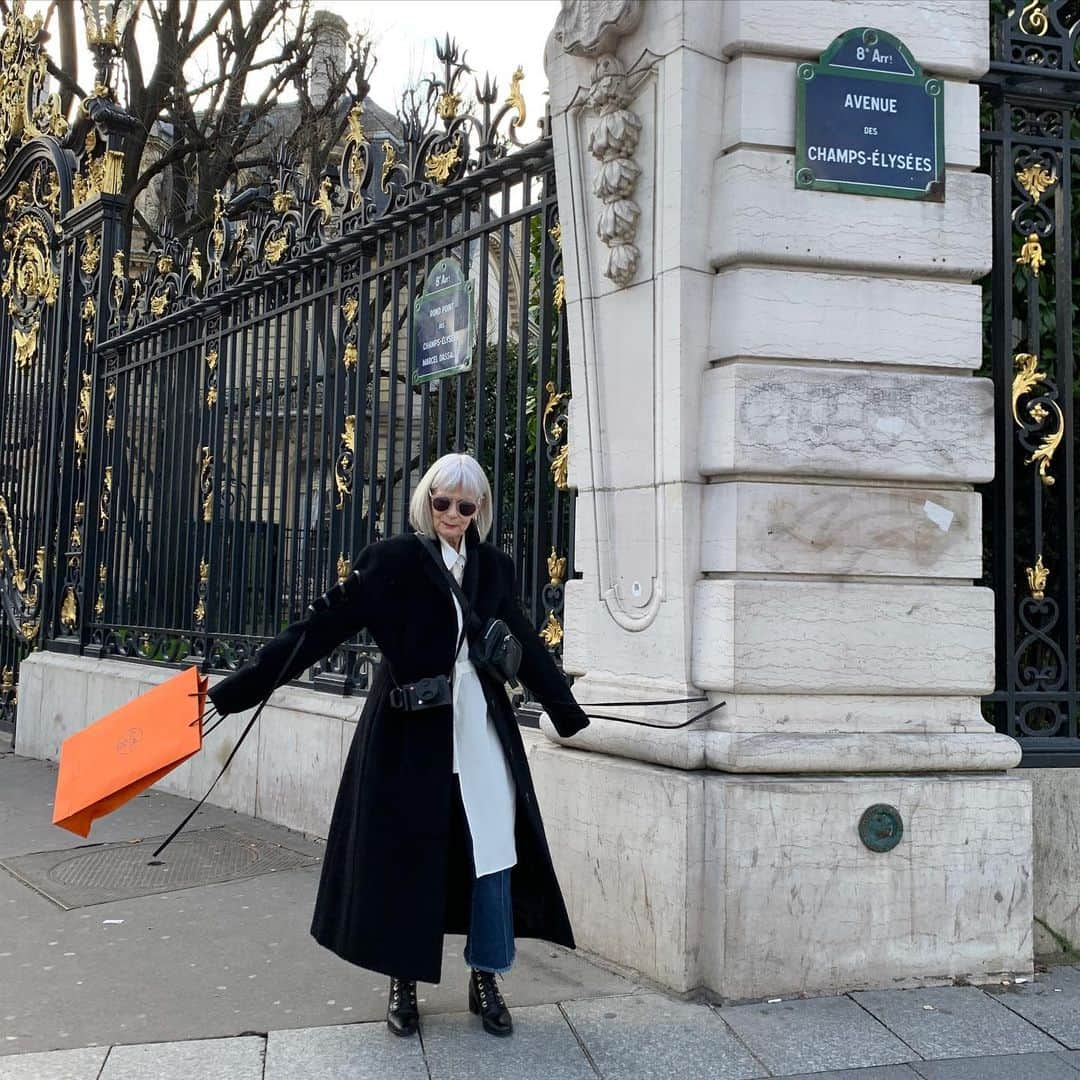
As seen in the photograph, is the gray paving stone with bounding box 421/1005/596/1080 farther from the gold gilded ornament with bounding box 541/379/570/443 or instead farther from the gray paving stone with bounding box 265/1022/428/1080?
the gold gilded ornament with bounding box 541/379/570/443

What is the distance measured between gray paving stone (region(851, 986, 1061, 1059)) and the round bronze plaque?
0.49 m

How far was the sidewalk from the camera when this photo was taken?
358cm

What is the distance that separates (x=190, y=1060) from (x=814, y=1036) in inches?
72.9

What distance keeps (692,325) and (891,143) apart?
38.7 inches

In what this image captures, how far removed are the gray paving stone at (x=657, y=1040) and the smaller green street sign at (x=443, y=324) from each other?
3.10m

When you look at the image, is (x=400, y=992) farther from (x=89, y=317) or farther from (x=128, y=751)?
(x=89, y=317)

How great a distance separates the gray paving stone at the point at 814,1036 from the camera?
11.9 ft

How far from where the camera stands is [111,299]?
1024 centimetres

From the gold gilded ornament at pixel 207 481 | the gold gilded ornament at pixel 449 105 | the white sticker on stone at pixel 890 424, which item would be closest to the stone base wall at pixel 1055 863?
the white sticker on stone at pixel 890 424

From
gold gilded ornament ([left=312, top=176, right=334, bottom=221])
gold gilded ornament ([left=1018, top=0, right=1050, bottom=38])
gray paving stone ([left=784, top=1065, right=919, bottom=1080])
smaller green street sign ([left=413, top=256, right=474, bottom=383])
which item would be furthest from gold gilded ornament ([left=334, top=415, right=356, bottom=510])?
gray paving stone ([left=784, top=1065, right=919, bottom=1080])

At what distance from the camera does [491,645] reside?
12.5 ft

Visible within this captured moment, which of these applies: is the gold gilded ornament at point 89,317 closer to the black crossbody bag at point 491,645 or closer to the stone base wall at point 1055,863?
the black crossbody bag at point 491,645

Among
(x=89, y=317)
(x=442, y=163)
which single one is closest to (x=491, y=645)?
(x=442, y=163)

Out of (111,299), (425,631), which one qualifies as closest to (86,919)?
(425,631)
